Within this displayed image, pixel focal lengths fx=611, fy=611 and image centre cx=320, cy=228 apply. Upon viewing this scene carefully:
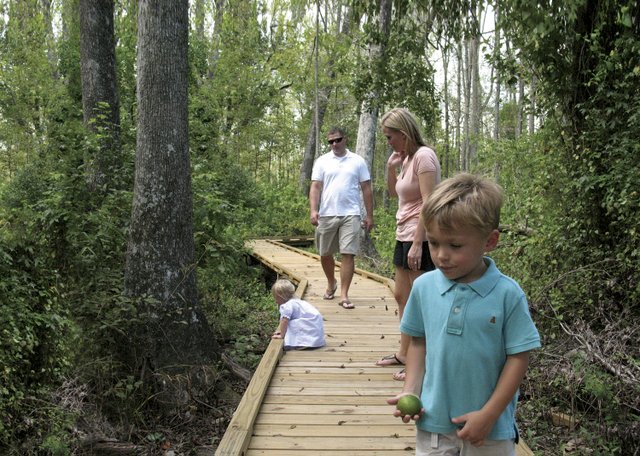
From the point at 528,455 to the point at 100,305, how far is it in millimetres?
4278

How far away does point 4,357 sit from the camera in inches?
174

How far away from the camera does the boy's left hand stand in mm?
1921

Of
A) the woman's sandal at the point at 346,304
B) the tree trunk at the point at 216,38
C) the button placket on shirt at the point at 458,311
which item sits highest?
the tree trunk at the point at 216,38

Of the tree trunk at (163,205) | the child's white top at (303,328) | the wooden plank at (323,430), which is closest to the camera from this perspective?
the wooden plank at (323,430)

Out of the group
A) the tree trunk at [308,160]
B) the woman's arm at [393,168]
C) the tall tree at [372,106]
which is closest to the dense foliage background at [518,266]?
the woman's arm at [393,168]

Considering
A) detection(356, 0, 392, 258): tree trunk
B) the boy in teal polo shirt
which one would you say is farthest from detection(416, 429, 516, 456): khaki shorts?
detection(356, 0, 392, 258): tree trunk

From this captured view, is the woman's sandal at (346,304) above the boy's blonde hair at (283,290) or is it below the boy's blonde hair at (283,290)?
below

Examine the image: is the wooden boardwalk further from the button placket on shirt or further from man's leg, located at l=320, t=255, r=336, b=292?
the button placket on shirt

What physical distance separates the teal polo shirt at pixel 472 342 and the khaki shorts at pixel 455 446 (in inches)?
1.1

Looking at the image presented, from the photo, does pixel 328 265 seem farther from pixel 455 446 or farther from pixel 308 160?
pixel 308 160

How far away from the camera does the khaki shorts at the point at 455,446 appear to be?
1.99 meters

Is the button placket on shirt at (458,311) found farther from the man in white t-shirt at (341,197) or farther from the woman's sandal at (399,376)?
the man in white t-shirt at (341,197)

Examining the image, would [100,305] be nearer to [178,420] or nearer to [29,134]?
[178,420]

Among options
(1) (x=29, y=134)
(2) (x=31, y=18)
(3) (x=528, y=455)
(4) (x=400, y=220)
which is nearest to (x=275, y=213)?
(1) (x=29, y=134)
